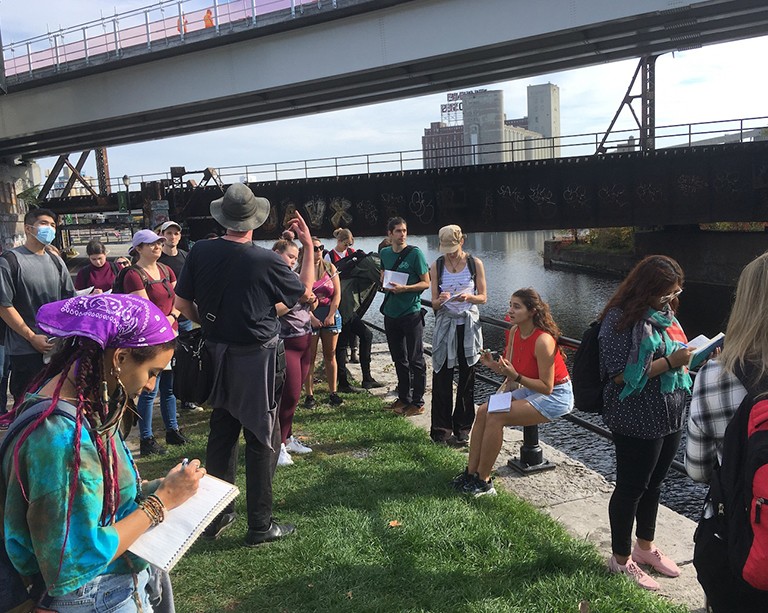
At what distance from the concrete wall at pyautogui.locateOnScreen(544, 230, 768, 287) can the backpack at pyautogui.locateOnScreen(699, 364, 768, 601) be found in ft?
82.9

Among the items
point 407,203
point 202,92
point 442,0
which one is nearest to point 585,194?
point 407,203

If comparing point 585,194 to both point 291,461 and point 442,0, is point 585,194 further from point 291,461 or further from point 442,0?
point 291,461

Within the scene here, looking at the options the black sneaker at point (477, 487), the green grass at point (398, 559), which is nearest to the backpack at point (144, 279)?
the green grass at point (398, 559)

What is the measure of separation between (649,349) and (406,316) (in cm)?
366

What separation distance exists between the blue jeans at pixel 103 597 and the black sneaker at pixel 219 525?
2.07m

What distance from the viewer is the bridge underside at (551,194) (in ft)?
55.5

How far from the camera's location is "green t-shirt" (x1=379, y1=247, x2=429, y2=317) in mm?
6551

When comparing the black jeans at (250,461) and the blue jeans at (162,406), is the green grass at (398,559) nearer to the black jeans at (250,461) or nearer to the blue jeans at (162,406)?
the black jeans at (250,461)

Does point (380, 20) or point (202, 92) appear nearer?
point (380, 20)

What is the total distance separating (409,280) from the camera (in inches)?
259

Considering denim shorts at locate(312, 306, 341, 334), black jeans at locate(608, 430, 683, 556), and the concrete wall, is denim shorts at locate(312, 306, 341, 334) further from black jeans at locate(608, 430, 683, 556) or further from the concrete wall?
the concrete wall

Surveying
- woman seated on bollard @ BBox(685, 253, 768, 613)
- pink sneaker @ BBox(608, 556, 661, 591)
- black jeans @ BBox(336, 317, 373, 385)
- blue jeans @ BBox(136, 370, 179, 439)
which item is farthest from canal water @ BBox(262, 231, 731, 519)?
woman seated on bollard @ BBox(685, 253, 768, 613)

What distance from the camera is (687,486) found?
23.5 ft

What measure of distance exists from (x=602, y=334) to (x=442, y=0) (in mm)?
16952
